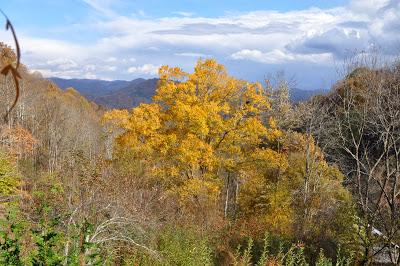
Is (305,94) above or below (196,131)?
above

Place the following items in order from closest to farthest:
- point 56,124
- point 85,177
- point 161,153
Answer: point 85,177 < point 161,153 < point 56,124

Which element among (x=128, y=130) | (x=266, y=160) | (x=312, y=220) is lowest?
(x=312, y=220)

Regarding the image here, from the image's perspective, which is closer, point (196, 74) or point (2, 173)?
point (2, 173)

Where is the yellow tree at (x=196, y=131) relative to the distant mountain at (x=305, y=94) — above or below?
below

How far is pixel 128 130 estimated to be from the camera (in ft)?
74.2

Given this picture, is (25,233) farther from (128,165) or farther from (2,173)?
(128,165)

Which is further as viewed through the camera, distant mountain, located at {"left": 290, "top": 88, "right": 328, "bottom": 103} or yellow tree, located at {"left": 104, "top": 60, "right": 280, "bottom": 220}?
yellow tree, located at {"left": 104, "top": 60, "right": 280, "bottom": 220}

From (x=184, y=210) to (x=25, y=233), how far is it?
13.2 m

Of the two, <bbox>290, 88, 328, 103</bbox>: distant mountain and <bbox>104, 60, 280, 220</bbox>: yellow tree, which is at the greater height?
<bbox>290, 88, 328, 103</bbox>: distant mountain

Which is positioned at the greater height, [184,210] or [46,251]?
[46,251]

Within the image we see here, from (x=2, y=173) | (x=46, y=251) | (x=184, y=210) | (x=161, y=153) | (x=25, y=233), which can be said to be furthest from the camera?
(x=161, y=153)

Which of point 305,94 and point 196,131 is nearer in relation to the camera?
point 196,131

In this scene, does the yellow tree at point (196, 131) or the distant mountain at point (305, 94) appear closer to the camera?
the distant mountain at point (305, 94)

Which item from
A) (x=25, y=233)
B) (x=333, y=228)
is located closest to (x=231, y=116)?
(x=333, y=228)
